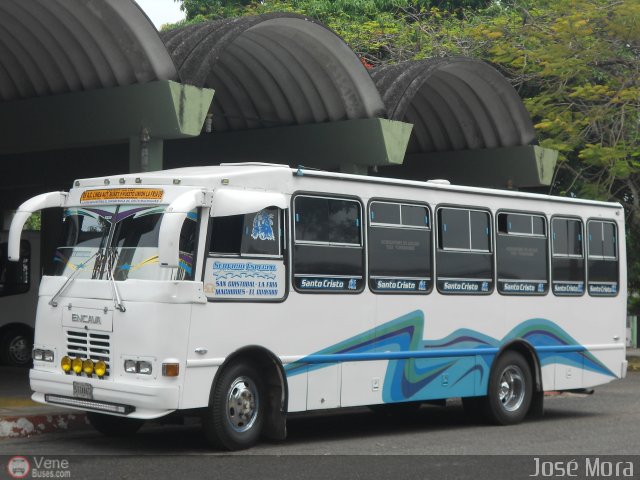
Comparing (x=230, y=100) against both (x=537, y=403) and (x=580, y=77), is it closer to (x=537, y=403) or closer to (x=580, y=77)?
(x=537, y=403)

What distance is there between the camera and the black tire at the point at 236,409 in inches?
419

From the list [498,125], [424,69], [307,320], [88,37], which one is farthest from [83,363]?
[498,125]

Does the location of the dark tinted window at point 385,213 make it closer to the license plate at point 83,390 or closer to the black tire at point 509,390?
the black tire at point 509,390

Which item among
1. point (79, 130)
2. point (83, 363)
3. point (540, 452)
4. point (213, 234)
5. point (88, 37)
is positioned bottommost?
point (540, 452)

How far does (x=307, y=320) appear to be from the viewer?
11562 mm

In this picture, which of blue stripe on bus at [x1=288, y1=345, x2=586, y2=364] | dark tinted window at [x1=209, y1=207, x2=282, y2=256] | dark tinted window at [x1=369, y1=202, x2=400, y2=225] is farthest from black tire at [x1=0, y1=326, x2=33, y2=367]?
dark tinted window at [x1=209, y1=207, x2=282, y2=256]

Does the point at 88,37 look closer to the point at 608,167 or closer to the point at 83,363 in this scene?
the point at 83,363

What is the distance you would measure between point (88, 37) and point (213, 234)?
5.33 meters

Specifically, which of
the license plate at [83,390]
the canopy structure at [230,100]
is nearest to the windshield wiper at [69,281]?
the license plate at [83,390]

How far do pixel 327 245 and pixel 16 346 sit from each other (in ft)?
37.8

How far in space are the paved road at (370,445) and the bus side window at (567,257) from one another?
1.73 m

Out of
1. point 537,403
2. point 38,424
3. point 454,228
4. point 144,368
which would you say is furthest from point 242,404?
point 537,403

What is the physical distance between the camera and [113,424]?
11961 millimetres

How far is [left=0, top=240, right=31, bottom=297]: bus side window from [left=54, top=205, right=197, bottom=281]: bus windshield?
34.3 feet
